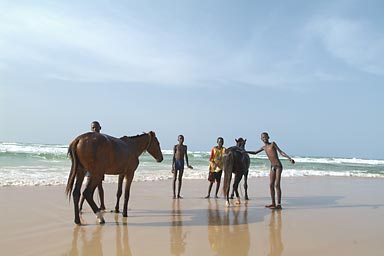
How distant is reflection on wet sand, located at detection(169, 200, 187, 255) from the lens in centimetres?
448

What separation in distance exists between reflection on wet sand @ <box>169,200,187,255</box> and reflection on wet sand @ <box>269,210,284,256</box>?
1.19m

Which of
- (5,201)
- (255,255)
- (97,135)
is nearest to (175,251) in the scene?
(255,255)

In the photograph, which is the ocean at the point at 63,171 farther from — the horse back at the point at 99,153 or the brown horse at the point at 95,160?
the horse back at the point at 99,153

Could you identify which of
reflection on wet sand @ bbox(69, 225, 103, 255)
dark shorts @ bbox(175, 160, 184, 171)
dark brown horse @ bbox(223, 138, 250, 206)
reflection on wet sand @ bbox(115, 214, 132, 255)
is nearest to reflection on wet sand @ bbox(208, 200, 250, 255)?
dark brown horse @ bbox(223, 138, 250, 206)

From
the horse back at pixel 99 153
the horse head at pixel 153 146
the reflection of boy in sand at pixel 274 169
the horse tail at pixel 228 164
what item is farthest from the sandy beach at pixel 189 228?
the horse head at pixel 153 146

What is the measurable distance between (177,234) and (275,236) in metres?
1.51

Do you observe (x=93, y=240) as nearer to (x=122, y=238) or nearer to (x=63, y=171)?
(x=122, y=238)

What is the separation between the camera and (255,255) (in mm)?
4312

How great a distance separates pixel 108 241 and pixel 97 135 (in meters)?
1.96

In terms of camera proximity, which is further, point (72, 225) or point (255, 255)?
point (72, 225)

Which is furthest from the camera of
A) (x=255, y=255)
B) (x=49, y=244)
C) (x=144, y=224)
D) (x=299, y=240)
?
(x=144, y=224)

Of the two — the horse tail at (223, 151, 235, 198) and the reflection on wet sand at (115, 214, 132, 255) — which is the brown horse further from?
the horse tail at (223, 151, 235, 198)

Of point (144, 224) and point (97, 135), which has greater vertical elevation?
point (97, 135)

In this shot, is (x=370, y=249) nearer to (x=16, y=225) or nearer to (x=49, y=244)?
→ (x=49, y=244)
